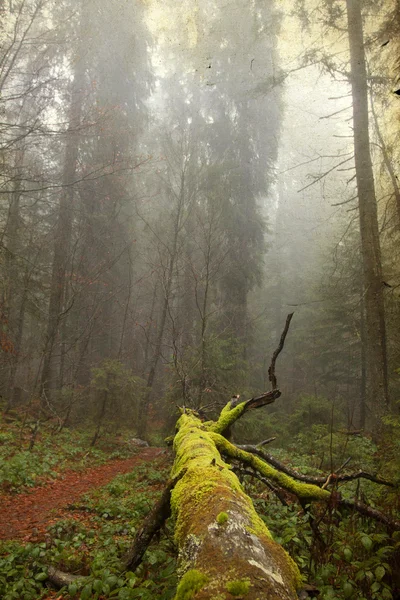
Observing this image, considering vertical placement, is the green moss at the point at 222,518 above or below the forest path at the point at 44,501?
above

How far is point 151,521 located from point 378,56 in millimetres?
11472

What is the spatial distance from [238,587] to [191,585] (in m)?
0.20

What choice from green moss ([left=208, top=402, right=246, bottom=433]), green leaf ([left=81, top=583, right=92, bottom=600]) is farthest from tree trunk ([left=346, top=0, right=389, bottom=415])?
green leaf ([left=81, top=583, right=92, bottom=600])

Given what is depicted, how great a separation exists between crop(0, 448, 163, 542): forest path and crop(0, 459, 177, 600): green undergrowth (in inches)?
11.7

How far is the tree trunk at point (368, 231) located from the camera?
7496mm

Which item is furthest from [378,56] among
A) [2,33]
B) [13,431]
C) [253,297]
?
[253,297]

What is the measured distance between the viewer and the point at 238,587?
47.1 inches

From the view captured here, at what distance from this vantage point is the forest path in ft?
16.2

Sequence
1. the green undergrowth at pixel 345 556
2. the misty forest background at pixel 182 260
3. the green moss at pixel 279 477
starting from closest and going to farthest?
Result: 1. the green undergrowth at pixel 345 556
2. the green moss at pixel 279 477
3. the misty forest background at pixel 182 260

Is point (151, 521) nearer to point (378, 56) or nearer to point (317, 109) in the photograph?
point (378, 56)

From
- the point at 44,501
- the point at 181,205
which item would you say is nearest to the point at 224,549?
the point at 44,501

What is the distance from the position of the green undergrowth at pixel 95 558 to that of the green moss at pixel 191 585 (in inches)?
65.0

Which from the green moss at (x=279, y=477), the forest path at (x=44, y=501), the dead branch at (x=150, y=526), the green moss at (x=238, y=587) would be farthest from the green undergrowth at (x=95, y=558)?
the green moss at (x=238, y=587)

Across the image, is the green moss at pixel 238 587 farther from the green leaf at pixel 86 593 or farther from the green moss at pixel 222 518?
the green leaf at pixel 86 593
